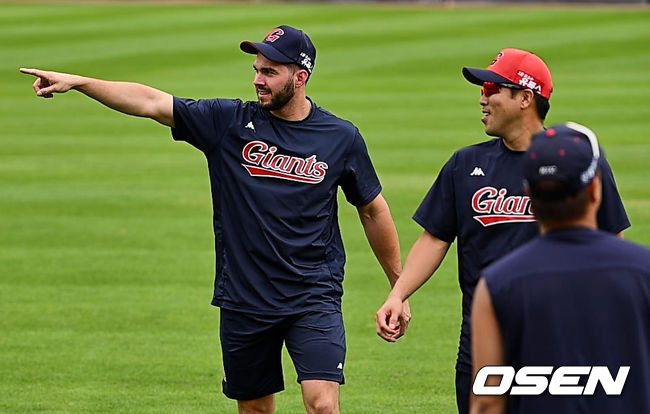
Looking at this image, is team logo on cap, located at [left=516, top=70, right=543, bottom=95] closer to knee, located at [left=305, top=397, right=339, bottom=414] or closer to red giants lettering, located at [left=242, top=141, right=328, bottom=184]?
red giants lettering, located at [left=242, top=141, right=328, bottom=184]

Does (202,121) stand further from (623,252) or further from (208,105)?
(623,252)

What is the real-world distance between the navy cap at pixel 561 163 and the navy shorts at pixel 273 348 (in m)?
2.88

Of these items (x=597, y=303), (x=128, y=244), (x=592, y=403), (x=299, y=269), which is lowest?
(x=128, y=244)

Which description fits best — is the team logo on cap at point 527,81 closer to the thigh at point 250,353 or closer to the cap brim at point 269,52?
the cap brim at point 269,52

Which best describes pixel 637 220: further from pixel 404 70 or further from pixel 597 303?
pixel 404 70

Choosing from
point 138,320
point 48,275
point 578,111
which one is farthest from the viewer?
point 578,111

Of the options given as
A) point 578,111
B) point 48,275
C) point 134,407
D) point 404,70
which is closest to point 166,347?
point 134,407

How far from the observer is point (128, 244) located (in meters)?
13.0

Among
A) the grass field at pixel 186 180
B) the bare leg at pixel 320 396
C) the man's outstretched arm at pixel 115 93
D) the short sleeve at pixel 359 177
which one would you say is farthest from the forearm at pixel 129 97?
the grass field at pixel 186 180

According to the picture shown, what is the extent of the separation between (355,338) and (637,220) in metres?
5.08

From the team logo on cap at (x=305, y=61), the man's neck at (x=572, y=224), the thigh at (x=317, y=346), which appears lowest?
the thigh at (x=317, y=346)

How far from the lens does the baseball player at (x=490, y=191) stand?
5.68 meters

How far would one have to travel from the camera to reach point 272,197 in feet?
21.6

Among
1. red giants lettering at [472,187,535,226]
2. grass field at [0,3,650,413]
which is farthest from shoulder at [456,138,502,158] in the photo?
grass field at [0,3,650,413]
